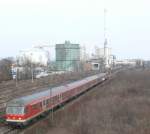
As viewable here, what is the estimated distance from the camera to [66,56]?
10356cm

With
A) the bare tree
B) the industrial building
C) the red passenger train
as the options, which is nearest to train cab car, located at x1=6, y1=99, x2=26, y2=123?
the red passenger train

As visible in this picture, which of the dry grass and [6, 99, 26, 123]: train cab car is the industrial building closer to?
the dry grass

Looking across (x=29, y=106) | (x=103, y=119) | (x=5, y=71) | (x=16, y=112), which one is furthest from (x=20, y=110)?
(x=5, y=71)

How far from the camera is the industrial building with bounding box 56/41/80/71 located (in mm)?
96875

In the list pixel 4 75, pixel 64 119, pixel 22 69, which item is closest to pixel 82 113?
pixel 64 119

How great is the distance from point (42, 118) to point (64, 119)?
2.49m

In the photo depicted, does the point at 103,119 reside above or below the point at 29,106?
below

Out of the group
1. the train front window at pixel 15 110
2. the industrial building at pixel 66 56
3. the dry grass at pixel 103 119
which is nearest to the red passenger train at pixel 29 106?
the train front window at pixel 15 110

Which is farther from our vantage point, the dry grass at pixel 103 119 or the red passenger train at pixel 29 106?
the red passenger train at pixel 29 106

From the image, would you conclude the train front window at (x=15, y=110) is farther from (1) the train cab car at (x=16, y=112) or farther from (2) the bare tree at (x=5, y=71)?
(2) the bare tree at (x=5, y=71)

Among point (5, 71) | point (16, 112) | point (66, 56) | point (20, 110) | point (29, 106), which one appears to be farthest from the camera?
point (66, 56)

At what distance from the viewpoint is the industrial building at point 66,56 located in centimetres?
9688

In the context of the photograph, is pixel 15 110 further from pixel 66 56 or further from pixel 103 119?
pixel 66 56

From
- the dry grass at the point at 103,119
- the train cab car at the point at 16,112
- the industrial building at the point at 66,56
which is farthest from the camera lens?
the industrial building at the point at 66,56
